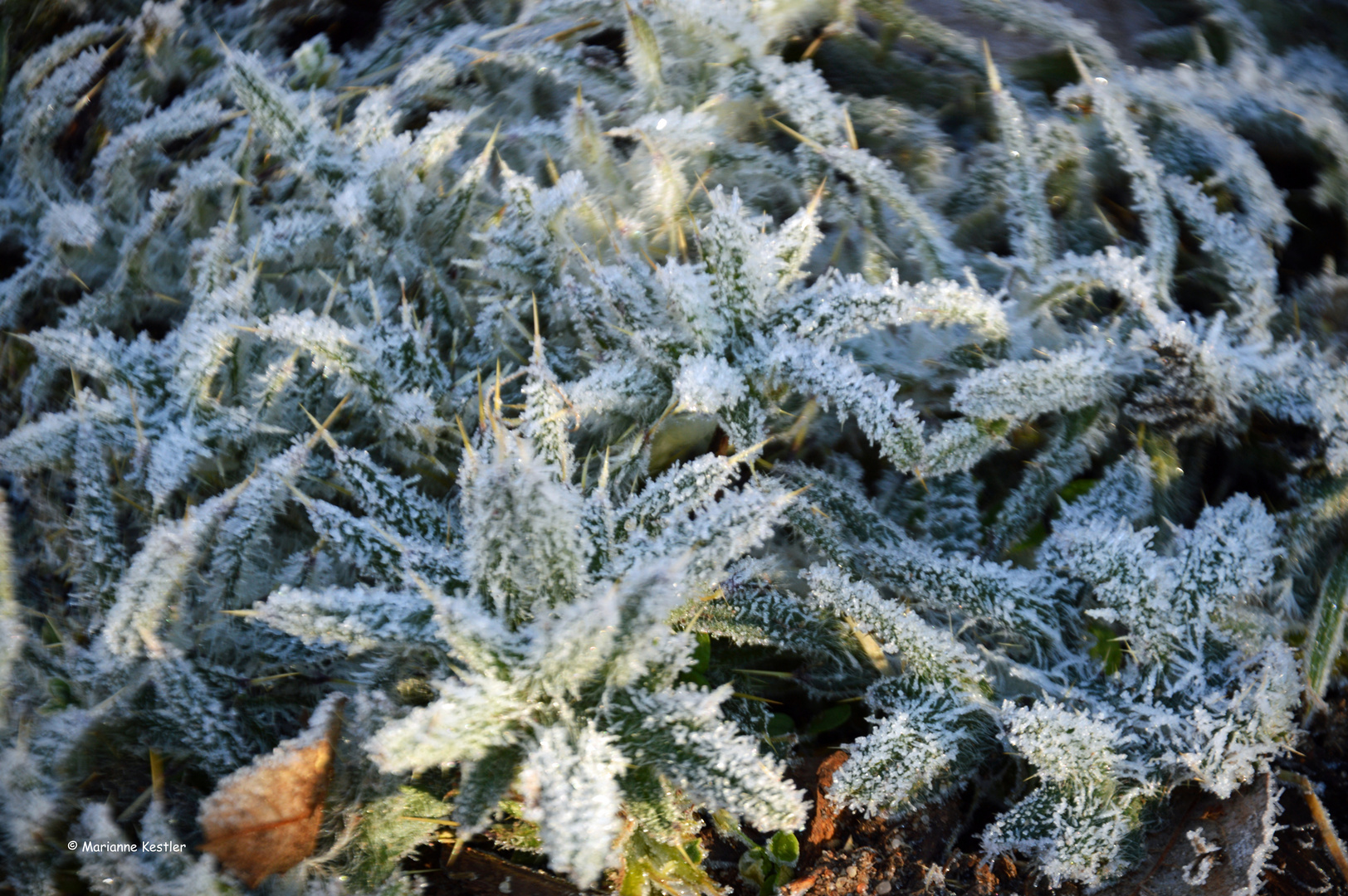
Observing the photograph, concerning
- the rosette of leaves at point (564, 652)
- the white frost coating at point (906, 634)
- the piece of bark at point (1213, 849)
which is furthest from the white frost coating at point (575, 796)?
the piece of bark at point (1213, 849)

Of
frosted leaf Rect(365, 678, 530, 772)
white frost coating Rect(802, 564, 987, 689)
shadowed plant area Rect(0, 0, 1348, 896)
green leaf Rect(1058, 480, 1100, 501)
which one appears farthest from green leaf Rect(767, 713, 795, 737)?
green leaf Rect(1058, 480, 1100, 501)

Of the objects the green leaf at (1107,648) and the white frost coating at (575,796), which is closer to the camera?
the white frost coating at (575,796)

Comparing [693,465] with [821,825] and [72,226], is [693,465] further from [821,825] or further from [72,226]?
[72,226]

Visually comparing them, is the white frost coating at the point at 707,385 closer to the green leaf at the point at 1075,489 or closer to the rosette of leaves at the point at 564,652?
the rosette of leaves at the point at 564,652

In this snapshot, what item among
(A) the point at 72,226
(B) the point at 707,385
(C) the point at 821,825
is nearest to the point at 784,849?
(C) the point at 821,825

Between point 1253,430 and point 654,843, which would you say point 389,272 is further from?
point 1253,430

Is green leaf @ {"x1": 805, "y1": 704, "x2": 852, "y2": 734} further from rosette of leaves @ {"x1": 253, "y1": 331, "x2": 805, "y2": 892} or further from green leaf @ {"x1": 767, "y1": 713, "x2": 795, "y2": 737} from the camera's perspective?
rosette of leaves @ {"x1": 253, "y1": 331, "x2": 805, "y2": 892}

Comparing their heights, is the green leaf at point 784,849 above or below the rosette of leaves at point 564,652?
below

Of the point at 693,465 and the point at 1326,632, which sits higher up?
the point at 693,465
